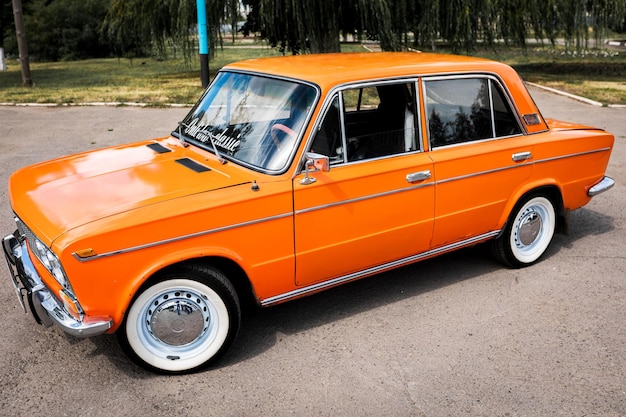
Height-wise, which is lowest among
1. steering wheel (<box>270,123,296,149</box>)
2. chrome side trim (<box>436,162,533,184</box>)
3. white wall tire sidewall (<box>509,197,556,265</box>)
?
white wall tire sidewall (<box>509,197,556,265</box>)

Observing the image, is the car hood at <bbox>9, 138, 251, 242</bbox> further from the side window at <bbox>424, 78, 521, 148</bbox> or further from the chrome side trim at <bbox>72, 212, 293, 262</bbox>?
the side window at <bbox>424, 78, 521, 148</bbox>

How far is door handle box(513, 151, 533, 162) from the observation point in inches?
183

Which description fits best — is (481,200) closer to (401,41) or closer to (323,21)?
(323,21)

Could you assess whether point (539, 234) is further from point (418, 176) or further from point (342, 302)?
point (342, 302)

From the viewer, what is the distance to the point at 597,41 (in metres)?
17.0

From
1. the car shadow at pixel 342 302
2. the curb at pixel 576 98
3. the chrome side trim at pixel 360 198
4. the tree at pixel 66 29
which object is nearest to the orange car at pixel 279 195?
the chrome side trim at pixel 360 198

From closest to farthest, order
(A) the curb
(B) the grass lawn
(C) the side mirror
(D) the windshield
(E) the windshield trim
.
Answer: (C) the side mirror, (E) the windshield trim, (D) the windshield, (A) the curb, (B) the grass lawn

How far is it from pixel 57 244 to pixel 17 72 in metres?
23.4

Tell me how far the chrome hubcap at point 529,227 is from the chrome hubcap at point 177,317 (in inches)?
108

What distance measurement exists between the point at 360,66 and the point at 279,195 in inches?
46.8

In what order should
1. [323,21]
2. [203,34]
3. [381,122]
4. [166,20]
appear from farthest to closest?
[166,20], [323,21], [203,34], [381,122]

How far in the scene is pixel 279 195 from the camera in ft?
12.0

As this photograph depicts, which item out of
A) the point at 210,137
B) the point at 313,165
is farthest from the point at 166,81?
the point at 313,165

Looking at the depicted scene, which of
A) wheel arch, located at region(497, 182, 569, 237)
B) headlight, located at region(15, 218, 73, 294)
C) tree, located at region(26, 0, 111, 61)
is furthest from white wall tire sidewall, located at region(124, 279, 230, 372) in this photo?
tree, located at region(26, 0, 111, 61)
